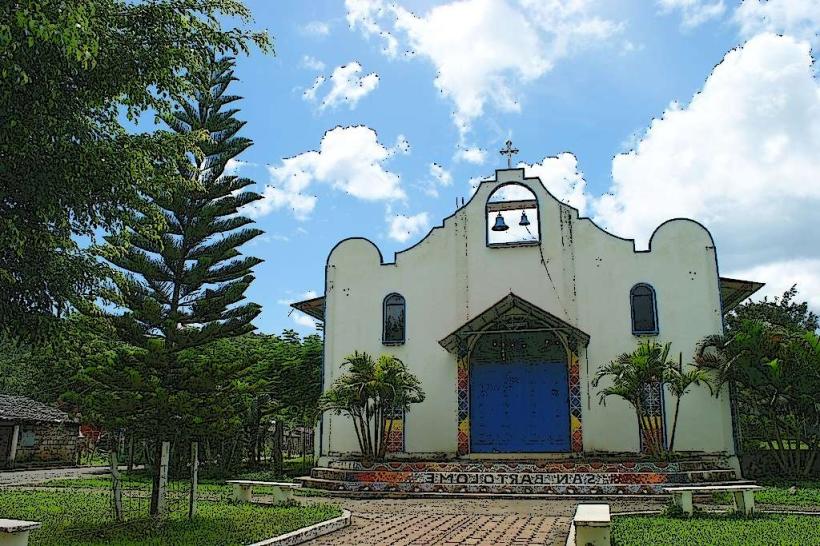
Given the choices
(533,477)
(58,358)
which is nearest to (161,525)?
(533,477)

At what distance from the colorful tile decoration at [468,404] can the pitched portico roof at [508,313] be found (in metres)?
0.50

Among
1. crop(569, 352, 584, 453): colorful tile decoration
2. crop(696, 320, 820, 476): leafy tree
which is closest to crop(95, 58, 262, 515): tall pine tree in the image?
crop(569, 352, 584, 453): colorful tile decoration

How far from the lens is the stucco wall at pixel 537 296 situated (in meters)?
14.0

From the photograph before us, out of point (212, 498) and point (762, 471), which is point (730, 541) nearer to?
point (212, 498)

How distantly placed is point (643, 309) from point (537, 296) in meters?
2.11

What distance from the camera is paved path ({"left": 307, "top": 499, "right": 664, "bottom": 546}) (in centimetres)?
691

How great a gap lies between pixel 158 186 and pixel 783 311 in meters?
22.6

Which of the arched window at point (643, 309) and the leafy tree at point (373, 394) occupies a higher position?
the arched window at point (643, 309)

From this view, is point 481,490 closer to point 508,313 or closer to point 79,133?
point 508,313

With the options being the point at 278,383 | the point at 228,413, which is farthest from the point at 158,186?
the point at 278,383

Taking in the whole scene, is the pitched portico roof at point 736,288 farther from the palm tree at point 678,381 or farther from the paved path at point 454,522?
the paved path at point 454,522

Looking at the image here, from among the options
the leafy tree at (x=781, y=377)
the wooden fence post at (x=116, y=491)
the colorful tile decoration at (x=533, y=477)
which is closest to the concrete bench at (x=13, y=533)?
the wooden fence post at (x=116, y=491)

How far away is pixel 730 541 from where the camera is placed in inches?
235

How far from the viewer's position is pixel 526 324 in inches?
562
